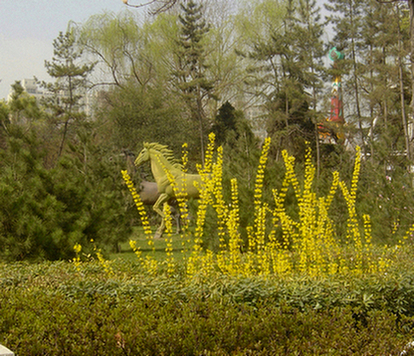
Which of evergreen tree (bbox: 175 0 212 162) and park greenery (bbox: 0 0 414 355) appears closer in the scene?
park greenery (bbox: 0 0 414 355)

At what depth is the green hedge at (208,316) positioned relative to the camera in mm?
3369

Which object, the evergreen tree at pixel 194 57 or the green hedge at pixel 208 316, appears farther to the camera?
the evergreen tree at pixel 194 57

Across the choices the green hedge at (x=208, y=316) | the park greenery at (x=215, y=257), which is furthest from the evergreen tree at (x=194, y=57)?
the green hedge at (x=208, y=316)

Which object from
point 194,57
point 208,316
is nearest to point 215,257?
point 208,316

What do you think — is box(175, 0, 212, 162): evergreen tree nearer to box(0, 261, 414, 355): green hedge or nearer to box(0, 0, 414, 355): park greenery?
box(0, 0, 414, 355): park greenery

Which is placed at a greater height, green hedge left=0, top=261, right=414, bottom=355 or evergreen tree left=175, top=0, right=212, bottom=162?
evergreen tree left=175, top=0, right=212, bottom=162

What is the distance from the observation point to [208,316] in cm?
375

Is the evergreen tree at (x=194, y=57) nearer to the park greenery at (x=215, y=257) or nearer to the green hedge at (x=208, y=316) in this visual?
the park greenery at (x=215, y=257)

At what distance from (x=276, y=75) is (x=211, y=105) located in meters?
9.32

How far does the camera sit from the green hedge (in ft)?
11.1

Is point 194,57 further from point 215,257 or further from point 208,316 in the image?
point 208,316

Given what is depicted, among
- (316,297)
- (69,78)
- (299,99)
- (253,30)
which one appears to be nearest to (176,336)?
(316,297)

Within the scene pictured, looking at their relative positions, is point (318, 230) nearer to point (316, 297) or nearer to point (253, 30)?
point (316, 297)

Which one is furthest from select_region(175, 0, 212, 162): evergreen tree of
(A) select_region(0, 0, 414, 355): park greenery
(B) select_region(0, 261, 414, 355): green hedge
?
(B) select_region(0, 261, 414, 355): green hedge
